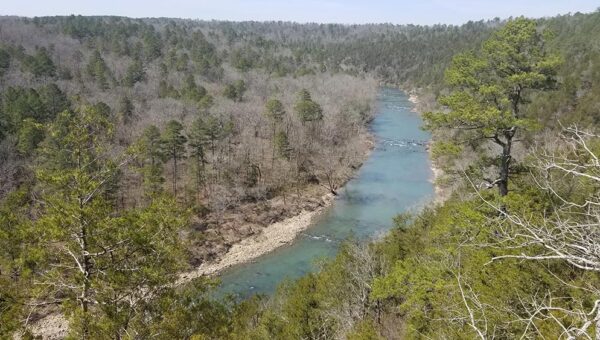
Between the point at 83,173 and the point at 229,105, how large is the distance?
47166mm

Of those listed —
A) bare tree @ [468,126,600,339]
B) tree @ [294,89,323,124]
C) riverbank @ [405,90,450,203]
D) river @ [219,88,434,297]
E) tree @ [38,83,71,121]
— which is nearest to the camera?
bare tree @ [468,126,600,339]

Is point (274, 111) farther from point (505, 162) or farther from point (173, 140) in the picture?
point (505, 162)

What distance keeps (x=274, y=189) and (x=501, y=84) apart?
31965mm

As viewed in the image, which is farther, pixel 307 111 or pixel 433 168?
pixel 307 111

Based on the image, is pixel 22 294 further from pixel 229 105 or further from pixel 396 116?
pixel 396 116

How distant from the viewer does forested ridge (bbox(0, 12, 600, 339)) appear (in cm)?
855

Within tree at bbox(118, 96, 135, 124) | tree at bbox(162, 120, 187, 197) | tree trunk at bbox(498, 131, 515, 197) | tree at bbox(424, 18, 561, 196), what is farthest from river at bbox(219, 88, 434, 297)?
tree at bbox(118, 96, 135, 124)

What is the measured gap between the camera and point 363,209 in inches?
1636

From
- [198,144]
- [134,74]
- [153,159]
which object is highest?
[134,74]

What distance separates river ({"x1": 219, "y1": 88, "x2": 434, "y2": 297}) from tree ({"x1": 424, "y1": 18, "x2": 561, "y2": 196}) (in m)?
12.0

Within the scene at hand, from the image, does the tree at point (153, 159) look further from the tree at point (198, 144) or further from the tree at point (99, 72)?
the tree at point (99, 72)

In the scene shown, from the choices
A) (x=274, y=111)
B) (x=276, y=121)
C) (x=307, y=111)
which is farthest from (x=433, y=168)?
(x=274, y=111)

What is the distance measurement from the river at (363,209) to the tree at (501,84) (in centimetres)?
1201

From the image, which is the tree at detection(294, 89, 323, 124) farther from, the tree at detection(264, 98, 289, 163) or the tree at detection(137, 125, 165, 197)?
the tree at detection(137, 125, 165, 197)
